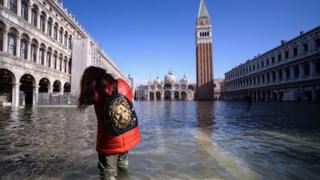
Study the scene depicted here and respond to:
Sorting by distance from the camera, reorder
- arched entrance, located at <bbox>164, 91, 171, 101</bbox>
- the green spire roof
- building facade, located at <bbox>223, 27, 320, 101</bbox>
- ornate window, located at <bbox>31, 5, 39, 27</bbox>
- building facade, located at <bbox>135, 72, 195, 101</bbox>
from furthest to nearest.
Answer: arched entrance, located at <bbox>164, 91, 171, 101</bbox>, building facade, located at <bbox>135, 72, 195, 101</bbox>, the green spire roof, building facade, located at <bbox>223, 27, 320, 101</bbox>, ornate window, located at <bbox>31, 5, 39, 27</bbox>

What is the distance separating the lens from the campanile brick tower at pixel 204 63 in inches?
3374

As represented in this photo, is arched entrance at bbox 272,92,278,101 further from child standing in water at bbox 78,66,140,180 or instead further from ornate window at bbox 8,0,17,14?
child standing in water at bbox 78,66,140,180

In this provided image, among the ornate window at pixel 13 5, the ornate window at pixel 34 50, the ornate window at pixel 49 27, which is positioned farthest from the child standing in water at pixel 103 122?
the ornate window at pixel 49 27

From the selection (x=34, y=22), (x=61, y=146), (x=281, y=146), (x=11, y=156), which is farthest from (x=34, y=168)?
(x=34, y=22)

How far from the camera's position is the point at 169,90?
124562 millimetres

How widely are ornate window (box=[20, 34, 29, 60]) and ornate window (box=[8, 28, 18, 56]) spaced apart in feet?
3.73

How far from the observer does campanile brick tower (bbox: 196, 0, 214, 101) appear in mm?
85700

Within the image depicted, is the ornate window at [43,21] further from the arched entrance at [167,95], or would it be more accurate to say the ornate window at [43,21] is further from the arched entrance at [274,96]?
the arched entrance at [167,95]

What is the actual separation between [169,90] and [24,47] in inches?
4098

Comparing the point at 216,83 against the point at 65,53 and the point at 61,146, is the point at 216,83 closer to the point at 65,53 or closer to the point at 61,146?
the point at 65,53

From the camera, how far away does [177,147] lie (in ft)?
16.7

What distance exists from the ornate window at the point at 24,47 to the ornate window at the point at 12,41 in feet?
3.73

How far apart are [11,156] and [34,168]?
1081 millimetres

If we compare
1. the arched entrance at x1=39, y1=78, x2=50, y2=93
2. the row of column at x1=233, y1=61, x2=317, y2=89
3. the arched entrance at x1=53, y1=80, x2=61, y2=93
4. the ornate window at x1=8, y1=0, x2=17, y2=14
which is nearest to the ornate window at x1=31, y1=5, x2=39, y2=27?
the ornate window at x1=8, y1=0, x2=17, y2=14
